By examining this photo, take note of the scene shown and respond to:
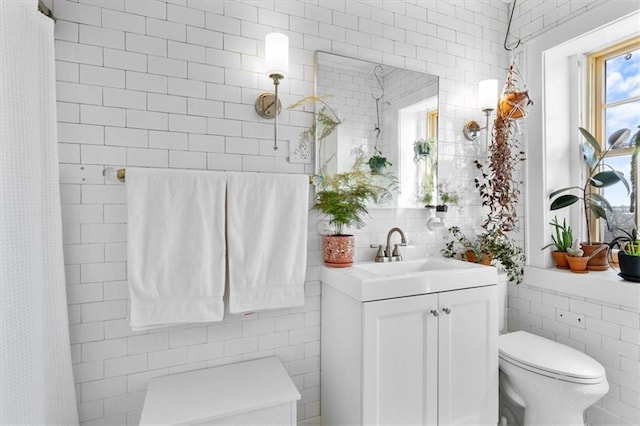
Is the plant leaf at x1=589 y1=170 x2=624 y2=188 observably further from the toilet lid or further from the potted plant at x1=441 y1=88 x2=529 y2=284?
the toilet lid

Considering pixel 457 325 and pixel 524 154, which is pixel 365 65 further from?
pixel 457 325

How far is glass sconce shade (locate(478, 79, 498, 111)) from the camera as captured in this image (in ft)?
6.78

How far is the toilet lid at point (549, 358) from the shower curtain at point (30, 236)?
2.05 metres

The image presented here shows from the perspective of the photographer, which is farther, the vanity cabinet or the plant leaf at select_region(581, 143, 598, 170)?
the plant leaf at select_region(581, 143, 598, 170)

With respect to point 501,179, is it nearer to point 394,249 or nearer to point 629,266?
point 629,266

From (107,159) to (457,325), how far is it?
1.77 metres

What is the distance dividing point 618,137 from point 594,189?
35 centimetres

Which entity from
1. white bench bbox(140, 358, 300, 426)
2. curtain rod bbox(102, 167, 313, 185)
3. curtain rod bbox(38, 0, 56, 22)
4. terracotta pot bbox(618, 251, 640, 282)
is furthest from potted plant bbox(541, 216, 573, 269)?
curtain rod bbox(38, 0, 56, 22)

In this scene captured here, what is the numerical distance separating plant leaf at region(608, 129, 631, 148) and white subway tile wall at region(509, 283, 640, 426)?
1.00 m

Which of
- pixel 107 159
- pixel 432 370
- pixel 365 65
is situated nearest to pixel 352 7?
pixel 365 65

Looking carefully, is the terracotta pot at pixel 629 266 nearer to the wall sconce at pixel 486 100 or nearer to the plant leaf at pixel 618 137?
the plant leaf at pixel 618 137

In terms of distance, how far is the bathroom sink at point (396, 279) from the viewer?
4.62 feet

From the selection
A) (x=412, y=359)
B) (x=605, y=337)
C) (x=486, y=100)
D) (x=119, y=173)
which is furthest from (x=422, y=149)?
(x=119, y=173)

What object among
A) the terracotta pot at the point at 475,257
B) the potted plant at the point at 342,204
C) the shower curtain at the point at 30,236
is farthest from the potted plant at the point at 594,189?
the shower curtain at the point at 30,236
